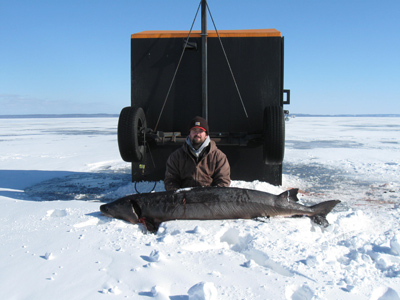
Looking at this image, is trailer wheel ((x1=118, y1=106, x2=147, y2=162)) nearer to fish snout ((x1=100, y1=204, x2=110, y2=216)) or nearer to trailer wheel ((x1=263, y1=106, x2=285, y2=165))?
fish snout ((x1=100, y1=204, x2=110, y2=216))

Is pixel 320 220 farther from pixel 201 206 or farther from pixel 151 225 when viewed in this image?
pixel 151 225

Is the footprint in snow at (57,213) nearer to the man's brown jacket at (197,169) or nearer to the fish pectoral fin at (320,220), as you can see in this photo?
the man's brown jacket at (197,169)

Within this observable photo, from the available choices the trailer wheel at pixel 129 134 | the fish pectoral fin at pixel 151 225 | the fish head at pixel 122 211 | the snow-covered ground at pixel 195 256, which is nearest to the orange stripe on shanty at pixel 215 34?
the trailer wheel at pixel 129 134

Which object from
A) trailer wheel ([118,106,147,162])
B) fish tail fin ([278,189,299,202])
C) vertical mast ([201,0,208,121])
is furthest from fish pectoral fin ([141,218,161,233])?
vertical mast ([201,0,208,121])

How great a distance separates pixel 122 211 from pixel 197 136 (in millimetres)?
1296

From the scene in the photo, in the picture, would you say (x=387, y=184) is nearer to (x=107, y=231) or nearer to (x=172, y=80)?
(x=172, y=80)

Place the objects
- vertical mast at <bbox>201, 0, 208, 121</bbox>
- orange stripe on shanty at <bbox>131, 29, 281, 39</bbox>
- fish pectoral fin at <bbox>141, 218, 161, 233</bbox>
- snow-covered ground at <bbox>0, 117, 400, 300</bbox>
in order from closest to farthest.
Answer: snow-covered ground at <bbox>0, 117, 400, 300</bbox> < fish pectoral fin at <bbox>141, 218, 161, 233</bbox> < vertical mast at <bbox>201, 0, 208, 121</bbox> < orange stripe on shanty at <bbox>131, 29, 281, 39</bbox>

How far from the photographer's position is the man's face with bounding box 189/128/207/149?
4277 mm

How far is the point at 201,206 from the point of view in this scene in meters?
3.62

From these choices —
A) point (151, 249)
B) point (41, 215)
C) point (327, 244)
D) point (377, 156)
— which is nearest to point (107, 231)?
point (151, 249)

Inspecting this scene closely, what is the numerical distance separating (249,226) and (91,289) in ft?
5.34

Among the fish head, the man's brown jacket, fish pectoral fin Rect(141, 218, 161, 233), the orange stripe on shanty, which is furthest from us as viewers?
the orange stripe on shanty

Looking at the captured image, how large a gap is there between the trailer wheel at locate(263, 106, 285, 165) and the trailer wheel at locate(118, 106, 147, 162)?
1.96 metres

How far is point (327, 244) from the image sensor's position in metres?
3.07
